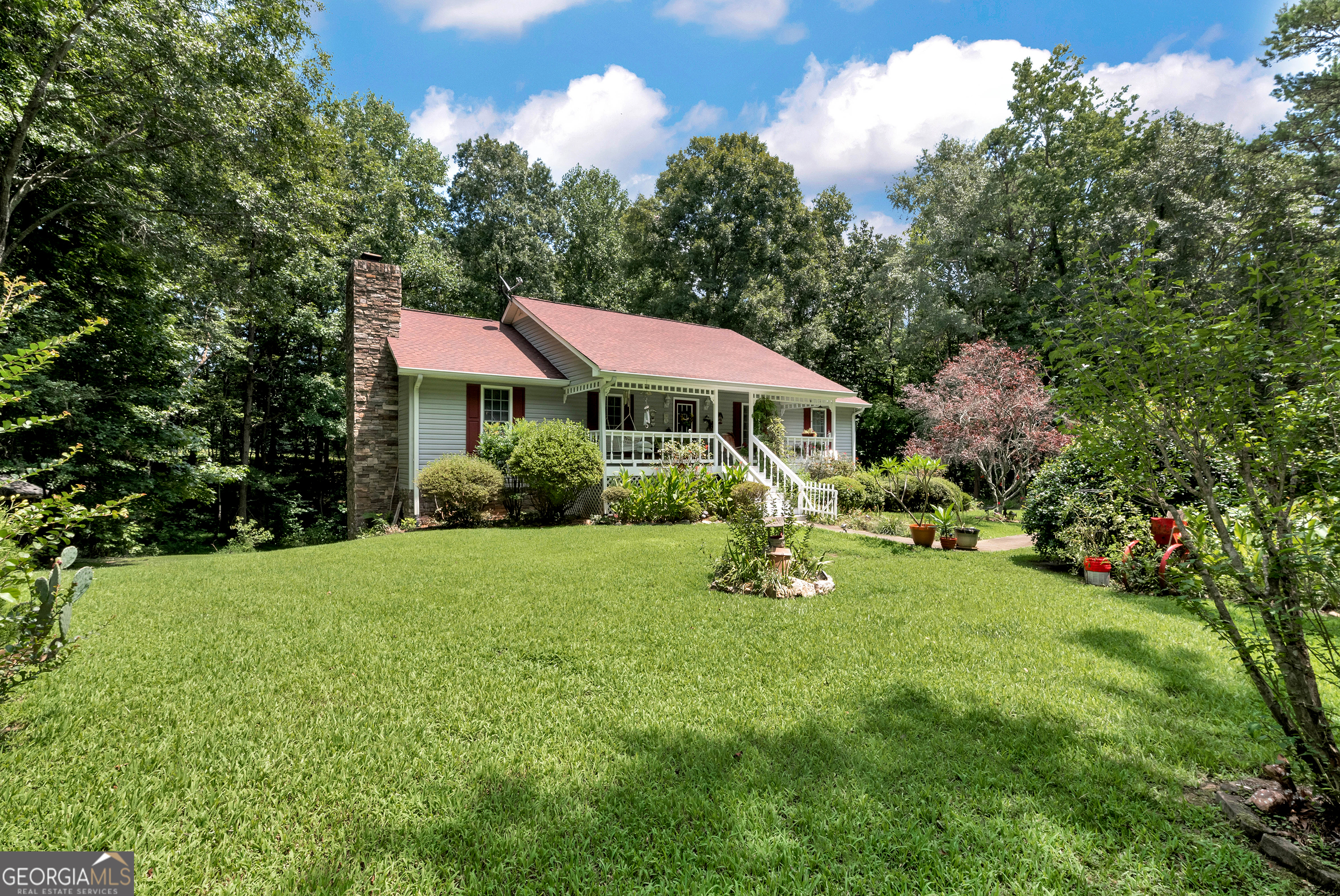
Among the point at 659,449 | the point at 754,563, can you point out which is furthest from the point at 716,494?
the point at 754,563

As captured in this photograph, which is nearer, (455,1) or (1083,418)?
(1083,418)

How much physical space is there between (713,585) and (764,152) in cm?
2840

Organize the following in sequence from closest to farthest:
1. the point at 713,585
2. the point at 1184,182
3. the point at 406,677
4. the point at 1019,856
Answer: the point at 1019,856
the point at 406,677
the point at 713,585
the point at 1184,182

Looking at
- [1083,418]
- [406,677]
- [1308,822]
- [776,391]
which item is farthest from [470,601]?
[776,391]

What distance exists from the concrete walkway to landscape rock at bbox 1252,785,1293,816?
24.5 feet

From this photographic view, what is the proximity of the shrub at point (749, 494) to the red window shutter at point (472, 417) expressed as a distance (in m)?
6.76

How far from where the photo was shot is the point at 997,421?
52.0ft

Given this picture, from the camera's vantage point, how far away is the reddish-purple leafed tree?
15523 millimetres

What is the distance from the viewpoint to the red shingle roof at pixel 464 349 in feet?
45.1

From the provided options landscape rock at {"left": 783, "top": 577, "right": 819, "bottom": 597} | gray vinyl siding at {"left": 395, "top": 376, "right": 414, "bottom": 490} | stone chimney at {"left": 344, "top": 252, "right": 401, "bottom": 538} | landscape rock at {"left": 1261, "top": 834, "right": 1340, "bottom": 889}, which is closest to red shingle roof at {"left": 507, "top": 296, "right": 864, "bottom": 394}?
stone chimney at {"left": 344, "top": 252, "right": 401, "bottom": 538}

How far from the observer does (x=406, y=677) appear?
4078 millimetres

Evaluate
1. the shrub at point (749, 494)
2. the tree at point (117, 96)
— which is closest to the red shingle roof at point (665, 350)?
the shrub at point (749, 494)

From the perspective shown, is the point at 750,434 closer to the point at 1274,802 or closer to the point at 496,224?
the point at 1274,802

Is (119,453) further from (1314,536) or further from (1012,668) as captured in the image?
(1314,536)
